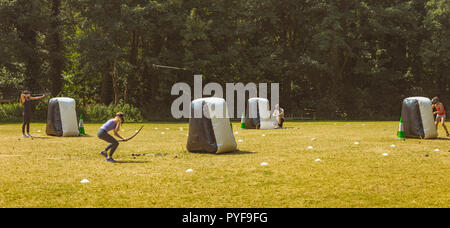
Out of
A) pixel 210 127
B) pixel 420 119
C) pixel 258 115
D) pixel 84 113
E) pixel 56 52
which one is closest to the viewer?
pixel 210 127

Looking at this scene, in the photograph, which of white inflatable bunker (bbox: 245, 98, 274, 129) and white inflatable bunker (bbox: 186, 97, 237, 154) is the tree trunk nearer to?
white inflatable bunker (bbox: 245, 98, 274, 129)

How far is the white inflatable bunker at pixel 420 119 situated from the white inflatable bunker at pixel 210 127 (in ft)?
26.8

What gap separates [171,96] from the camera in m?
38.0

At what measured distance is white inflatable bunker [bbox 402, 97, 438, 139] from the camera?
17.3 m

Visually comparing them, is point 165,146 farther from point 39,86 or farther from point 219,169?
point 39,86

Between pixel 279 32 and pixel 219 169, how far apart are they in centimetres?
3360

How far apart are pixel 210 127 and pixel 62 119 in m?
8.65

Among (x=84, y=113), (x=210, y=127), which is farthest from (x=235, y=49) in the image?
(x=210, y=127)

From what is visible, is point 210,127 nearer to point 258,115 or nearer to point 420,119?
point 420,119

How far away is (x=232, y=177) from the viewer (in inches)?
360

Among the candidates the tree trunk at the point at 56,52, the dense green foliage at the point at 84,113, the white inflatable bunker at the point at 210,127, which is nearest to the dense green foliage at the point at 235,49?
the tree trunk at the point at 56,52

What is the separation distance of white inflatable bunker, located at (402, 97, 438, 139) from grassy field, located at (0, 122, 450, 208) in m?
2.59

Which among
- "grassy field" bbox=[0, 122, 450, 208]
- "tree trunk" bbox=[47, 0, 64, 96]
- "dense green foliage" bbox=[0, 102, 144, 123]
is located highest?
"tree trunk" bbox=[47, 0, 64, 96]

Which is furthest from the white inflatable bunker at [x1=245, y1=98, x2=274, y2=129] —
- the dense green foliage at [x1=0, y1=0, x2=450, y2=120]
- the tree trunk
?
the tree trunk
